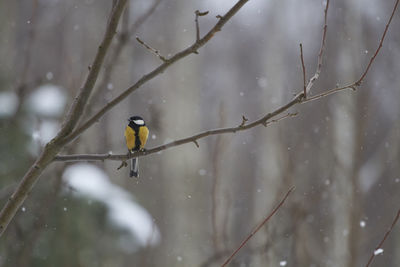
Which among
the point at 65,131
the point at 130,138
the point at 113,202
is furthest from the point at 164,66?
the point at 113,202

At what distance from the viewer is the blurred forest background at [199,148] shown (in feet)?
9.04

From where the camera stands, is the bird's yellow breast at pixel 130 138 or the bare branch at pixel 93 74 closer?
the bare branch at pixel 93 74

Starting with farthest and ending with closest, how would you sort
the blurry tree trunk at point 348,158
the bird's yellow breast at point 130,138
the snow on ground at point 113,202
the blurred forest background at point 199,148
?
the snow on ground at point 113,202, the blurry tree trunk at point 348,158, the blurred forest background at point 199,148, the bird's yellow breast at point 130,138

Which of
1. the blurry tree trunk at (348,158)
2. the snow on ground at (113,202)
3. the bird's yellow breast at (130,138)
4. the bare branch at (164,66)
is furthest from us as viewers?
the snow on ground at (113,202)

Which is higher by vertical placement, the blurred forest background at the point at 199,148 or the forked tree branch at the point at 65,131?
the blurred forest background at the point at 199,148

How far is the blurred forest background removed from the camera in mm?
2754

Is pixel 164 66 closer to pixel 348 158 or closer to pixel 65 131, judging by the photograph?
pixel 65 131

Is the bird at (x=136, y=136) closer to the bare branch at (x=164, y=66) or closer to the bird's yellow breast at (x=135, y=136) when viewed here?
the bird's yellow breast at (x=135, y=136)

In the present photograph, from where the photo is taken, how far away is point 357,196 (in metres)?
3.20

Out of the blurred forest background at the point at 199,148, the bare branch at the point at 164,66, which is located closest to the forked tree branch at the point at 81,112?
the bare branch at the point at 164,66

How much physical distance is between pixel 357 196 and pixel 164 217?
7.71 meters

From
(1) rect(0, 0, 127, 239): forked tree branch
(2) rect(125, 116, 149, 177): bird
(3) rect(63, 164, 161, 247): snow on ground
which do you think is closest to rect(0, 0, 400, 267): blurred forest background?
(3) rect(63, 164, 161, 247): snow on ground

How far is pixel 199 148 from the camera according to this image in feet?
27.8

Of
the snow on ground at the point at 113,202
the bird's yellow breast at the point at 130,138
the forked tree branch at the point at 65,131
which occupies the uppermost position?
the snow on ground at the point at 113,202
